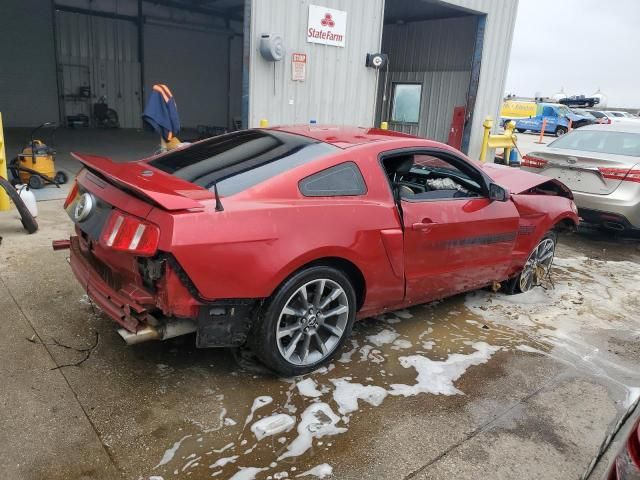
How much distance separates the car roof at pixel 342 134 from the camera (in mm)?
3473

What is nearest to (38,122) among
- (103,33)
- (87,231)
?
(103,33)

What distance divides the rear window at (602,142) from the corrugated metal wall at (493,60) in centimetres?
356

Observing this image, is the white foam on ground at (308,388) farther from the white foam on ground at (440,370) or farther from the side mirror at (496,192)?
the side mirror at (496,192)

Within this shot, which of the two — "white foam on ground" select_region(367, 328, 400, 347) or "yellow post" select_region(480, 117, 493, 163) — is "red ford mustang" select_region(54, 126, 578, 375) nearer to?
"white foam on ground" select_region(367, 328, 400, 347)

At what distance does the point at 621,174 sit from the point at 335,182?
505 centimetres

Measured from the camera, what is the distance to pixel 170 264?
8.48 ft

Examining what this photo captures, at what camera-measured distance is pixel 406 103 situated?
1346 cm

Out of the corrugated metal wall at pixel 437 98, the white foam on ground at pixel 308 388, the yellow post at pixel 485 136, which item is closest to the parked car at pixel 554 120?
the corrugated metal wall at pixel 437 98

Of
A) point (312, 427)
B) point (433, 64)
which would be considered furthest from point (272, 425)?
point (433, 64)

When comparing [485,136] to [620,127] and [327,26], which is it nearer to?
[620,127]

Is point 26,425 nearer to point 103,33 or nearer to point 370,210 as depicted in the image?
point 370,210

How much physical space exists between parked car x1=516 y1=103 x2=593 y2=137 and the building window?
Result: 711 inches

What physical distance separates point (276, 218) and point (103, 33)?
18.9m

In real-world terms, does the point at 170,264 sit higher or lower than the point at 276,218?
lower
